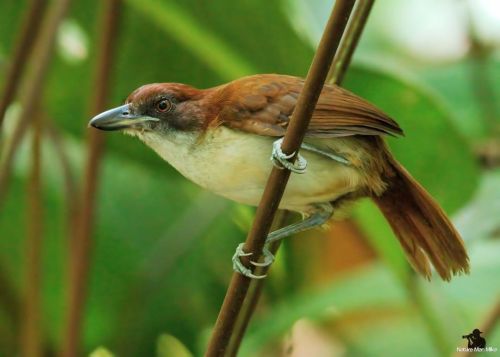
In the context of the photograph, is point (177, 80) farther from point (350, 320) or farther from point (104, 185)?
point (350, 320)

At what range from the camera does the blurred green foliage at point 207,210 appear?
2.54 meters

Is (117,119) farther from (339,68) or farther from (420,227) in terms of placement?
(420,227)

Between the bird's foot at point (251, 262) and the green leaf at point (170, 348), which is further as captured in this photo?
the green leaf at point (170, 348)

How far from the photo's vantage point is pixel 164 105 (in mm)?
2064

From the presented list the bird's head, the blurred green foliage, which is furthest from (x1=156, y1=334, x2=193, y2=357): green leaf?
the bird's head

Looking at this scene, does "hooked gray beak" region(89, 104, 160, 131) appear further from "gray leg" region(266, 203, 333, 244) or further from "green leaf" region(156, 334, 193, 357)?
"green leaf" region(156, 334, 193, 357)

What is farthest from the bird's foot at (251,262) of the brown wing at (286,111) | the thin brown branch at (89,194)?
the thin brown branch at (89,194)

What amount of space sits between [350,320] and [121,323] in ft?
3.36

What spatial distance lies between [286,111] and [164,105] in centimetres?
30

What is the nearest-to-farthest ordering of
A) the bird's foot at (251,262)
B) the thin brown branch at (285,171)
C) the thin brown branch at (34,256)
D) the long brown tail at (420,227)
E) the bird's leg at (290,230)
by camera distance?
the thin brown branch at (285,171) < the bird's foot at (251,262) < the bird's leg at (290,230) < the long brown tail at (420,227) < the thin brown branch at (34,256)

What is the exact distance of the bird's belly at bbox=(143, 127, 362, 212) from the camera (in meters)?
1.92

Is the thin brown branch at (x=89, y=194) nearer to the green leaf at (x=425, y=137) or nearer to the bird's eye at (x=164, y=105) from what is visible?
the bird's eye at (x=164, y=105)

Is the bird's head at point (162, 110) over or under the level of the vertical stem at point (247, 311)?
over

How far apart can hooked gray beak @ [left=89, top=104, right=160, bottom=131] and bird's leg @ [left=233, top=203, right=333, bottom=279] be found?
1.20ft
